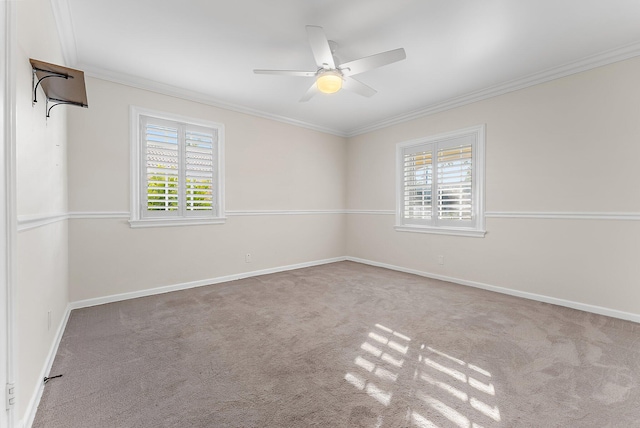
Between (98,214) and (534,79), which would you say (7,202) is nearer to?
(98,214)

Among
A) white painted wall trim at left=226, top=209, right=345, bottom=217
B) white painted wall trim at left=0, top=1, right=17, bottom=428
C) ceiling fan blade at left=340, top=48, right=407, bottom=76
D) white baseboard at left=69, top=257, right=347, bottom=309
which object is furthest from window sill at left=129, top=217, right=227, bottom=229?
ceiling fan blade at left=340, top=48, right=407, bottom=76

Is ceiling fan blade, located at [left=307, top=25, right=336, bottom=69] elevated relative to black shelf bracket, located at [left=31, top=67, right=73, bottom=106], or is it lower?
elevated

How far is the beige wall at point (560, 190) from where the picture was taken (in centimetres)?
276

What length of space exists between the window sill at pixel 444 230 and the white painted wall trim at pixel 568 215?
0.27 meters

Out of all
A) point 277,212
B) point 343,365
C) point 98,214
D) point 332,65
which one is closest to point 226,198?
point 277,212

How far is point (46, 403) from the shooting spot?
1563 mm

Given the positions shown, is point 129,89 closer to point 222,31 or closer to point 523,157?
point 222,31

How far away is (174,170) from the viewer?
3.72 m

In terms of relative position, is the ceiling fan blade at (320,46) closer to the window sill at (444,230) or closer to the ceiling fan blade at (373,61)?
the ceiling fan blade at (373,61)

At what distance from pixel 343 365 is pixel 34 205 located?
6.91ft

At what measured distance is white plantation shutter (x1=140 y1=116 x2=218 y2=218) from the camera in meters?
3.54

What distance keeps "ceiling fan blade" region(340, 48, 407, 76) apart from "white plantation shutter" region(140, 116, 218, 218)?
2.34 metres

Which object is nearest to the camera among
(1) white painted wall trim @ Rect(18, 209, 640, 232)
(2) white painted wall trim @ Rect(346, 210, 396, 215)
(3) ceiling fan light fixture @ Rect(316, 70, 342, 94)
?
(1) white painted wall trim @ Rect(18, 209, 640, 232)

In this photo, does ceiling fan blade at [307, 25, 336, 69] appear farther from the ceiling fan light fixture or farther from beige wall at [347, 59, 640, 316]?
beige wall at [347, 59, 640, 316]
